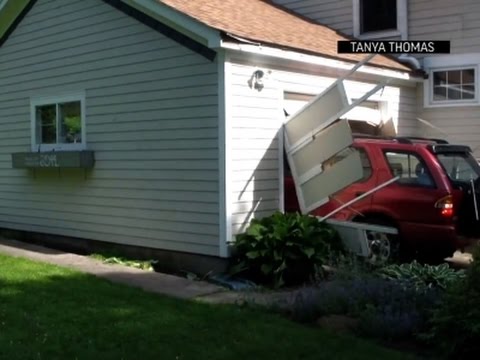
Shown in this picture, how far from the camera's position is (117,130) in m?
10.4

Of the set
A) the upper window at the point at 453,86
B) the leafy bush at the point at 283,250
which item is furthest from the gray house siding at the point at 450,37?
the leafy bush at the point at 283,250

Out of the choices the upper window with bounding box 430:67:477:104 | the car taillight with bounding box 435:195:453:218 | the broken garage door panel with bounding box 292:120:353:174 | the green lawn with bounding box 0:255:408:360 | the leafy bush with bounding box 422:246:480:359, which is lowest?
the green lawn with bounding box 0:255:408:360

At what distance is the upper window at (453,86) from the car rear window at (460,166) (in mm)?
3350

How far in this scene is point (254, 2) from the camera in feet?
42.9

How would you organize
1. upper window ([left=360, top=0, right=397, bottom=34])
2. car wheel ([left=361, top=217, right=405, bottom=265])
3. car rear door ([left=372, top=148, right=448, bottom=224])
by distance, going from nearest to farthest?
car rear door ([left=372, top=148, right=448, bottom=224]), car wheel ([left=361, top=217, right=405, bottom=265]), upper window ([left=360, top=0, right=397, bottom=34])

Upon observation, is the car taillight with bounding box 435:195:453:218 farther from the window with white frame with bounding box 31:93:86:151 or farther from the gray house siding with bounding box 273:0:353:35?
the gray house siding with bounding box 273:0:353:35

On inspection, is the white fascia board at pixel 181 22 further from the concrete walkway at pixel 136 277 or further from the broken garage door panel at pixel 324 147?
the concrete walkway at pixel 136 277

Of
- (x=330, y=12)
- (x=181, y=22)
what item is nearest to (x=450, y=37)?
(x=330, y=12)

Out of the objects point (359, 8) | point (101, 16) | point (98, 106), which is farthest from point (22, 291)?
point (359, 8)

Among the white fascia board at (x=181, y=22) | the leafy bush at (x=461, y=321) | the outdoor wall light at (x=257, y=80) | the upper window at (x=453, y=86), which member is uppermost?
the white fascia board at (x=181, y=22)

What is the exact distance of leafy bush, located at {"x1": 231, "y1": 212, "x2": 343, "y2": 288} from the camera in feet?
28.0

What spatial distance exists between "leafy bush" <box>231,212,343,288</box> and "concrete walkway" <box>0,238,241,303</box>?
561 mm

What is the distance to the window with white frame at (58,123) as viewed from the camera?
11.2 metres

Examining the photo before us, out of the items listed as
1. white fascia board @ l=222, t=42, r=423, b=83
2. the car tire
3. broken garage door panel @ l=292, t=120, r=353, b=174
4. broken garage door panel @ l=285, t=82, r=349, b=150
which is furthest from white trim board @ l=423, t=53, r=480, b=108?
the car tire
